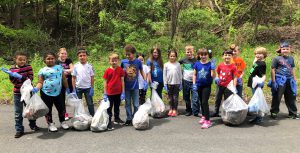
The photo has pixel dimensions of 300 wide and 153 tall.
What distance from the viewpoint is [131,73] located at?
20.6 feet

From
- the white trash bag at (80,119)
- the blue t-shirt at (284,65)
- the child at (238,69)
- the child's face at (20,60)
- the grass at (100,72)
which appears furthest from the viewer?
the grass at (100,72)

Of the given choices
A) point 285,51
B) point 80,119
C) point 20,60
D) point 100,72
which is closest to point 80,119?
point 80,119

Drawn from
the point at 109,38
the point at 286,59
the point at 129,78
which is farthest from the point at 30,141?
the point at 109,38

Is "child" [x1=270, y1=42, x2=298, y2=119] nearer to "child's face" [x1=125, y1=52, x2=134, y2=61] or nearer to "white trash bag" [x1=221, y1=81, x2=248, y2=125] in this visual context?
"white trash bag" [x1=221, y1=81, x2=248, y2=125]

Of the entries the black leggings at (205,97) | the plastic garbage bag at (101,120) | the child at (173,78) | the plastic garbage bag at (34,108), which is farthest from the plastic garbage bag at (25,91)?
the black leggings at (205,97)

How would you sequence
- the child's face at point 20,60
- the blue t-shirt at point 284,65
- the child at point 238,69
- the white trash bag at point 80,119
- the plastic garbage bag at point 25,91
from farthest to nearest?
the child at point 238,69 < the blue t-shirt at point 284,65 < the white trash bag at point 80,119 < the child's face at point 20,60 < the plastic garbage bag at point 25,91

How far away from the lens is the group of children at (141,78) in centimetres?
588

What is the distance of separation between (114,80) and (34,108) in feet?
4.89

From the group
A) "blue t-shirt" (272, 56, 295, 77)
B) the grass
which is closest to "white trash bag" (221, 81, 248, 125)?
"blue t-shirt" (272, 56, 295, 77)

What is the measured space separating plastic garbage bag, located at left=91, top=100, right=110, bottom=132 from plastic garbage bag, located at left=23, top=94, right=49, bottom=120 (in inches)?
34.8

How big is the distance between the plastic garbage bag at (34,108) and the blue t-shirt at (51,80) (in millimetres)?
266

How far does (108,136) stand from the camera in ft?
18.5

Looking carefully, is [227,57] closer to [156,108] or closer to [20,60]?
[156,108]

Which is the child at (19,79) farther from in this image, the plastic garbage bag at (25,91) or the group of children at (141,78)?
the plastic garbage bag at (25,91)
